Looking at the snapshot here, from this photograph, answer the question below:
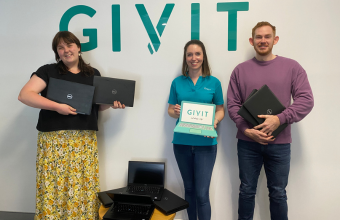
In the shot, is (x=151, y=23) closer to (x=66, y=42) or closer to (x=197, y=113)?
(x=66, y=42)

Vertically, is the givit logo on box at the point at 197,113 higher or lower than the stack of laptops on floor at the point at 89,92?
lower

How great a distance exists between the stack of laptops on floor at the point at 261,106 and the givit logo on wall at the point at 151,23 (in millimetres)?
643

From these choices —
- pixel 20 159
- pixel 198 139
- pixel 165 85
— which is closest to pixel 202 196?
pixel 198 139

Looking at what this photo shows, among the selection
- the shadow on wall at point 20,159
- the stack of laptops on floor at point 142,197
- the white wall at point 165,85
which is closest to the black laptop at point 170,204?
the stack of laptops on floor at point 142,197

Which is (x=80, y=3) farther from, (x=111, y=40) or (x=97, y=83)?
(x=97, y=83)

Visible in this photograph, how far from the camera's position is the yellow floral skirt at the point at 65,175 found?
5.75ft

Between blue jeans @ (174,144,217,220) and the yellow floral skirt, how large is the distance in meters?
0.80

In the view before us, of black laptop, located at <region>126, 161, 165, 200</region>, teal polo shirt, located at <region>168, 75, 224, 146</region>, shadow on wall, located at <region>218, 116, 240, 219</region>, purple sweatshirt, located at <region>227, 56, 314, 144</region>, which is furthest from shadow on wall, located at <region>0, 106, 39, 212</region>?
purple sweatshirt, located at <region>227, 56, 314, 144</region>

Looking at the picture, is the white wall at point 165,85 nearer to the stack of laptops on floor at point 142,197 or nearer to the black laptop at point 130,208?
the stack of laptops on floor at point 142,197

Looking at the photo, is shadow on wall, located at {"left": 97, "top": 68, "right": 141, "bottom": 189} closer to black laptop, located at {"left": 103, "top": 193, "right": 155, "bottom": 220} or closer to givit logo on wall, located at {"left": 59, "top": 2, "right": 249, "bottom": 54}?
givit logo on wall, located at {"left": 59, "top": 2, "right": 249, "bottom": 54}

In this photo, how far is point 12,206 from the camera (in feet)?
7.65

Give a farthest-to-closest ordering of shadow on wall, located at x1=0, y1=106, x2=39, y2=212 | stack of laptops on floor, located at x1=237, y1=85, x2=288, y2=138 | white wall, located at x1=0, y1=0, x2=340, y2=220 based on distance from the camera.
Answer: shadow on wall, located at x1=0, y1=106, x2=39, y2=212 → white wall, located at x1=0, y1=0, x2=340, y2=220 → stack of laptops on floor, located at x1=237, y1=85, x2=288, y2=138

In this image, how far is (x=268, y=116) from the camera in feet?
5.05

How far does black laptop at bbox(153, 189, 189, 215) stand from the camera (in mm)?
1701
